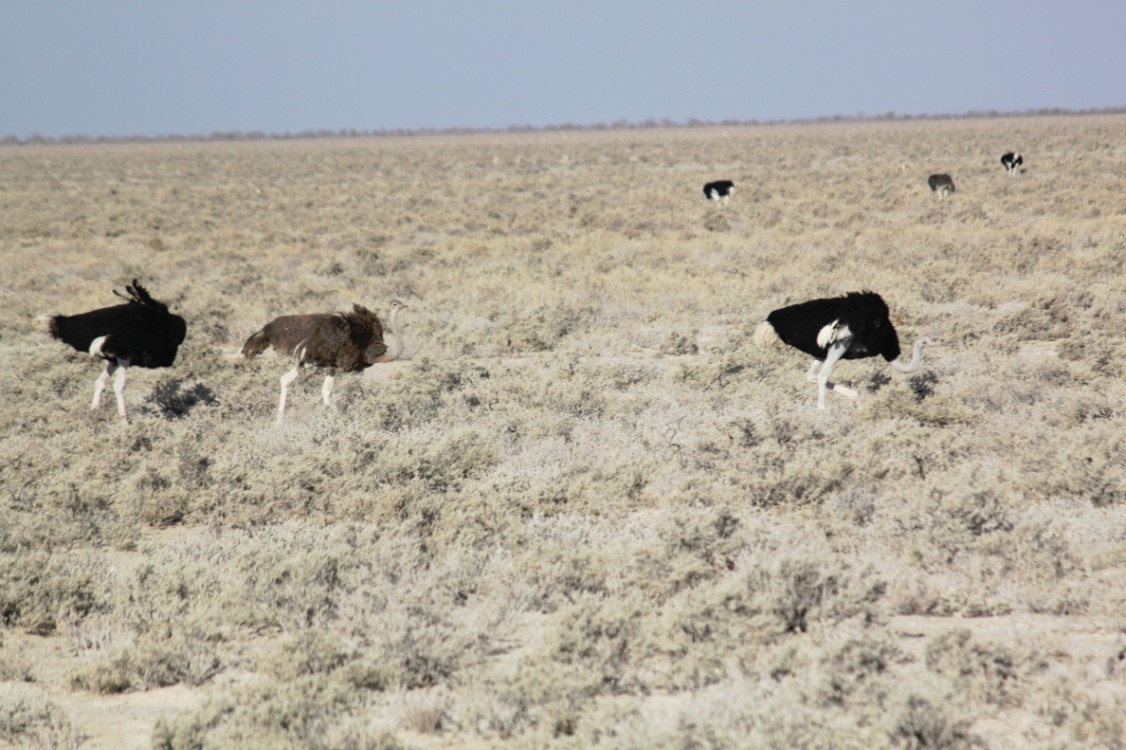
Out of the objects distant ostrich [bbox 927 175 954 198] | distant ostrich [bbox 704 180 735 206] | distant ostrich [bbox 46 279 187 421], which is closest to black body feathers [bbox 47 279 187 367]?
distant ostrich [bbox 46 279 187 421]

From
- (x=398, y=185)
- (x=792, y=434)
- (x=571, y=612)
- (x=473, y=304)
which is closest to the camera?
(x=571, y=612)

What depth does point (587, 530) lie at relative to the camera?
6547 mm

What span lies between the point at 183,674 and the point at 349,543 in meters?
1.69

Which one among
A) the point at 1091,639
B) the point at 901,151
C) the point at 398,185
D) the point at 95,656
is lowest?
the point at 95,656

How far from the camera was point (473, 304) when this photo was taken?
16.1 m

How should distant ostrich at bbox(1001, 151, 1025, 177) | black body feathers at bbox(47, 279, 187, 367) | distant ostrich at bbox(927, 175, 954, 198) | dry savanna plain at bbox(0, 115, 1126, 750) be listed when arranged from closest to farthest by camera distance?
dry savanna plain at bbox(0, 115, 1126, 750) < black body feathers at bbox(47, 279, 187, 367) < distant ostrich at bbox(927, 175, 954, 198) < distant ostrich at bbox(1001, 151, 1025, 177)

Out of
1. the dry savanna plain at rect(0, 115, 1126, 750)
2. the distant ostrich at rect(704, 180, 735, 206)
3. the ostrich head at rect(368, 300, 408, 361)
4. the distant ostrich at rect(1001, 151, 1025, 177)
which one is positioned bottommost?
the dry savanna plain at rect(0, 115, 1126, 750)

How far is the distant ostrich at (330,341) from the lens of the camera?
9312mm

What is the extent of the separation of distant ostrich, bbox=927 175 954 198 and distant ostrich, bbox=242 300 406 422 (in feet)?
74.8

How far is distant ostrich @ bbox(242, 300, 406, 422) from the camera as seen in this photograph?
9.31 meters

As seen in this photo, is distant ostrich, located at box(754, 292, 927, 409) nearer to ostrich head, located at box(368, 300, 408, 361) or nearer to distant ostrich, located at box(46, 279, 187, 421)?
ostrich head, located at box(368, 300, 408, 361)

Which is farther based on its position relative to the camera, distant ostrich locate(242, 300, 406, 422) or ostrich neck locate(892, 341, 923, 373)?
distant ostrich locate(242, 300, 406, 422)

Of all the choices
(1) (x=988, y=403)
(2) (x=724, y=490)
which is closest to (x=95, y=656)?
(2) (x=724, y=490)

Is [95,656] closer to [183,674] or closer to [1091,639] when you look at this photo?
[183,674]
